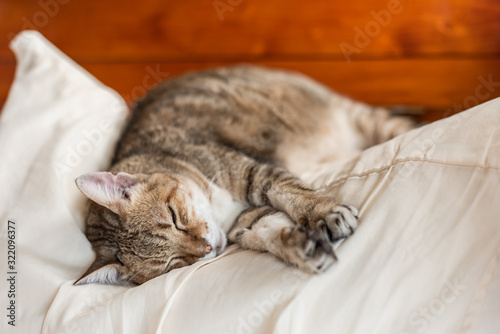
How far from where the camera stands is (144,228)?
1307 mm

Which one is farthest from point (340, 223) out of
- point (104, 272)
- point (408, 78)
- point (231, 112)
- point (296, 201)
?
point (408, 78)

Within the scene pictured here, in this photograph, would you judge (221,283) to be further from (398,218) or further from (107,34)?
(107,34)

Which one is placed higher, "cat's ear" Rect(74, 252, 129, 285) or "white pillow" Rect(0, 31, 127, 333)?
"white pillow" Rect(0, 31, 127, 333)

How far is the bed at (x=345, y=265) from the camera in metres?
0.88

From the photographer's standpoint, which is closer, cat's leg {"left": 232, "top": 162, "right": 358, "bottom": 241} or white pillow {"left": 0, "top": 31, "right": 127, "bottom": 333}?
cat's leg {"left": 232, "top": 162, "right": 358, "bottom": 241}

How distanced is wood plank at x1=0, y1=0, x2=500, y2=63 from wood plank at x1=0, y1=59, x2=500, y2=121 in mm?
45

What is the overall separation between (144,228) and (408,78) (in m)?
1.64

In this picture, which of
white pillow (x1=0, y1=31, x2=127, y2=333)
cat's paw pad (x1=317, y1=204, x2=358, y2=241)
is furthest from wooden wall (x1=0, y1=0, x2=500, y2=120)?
cat's paw pad (x1=317, y1=204, x2=358, y2=241)

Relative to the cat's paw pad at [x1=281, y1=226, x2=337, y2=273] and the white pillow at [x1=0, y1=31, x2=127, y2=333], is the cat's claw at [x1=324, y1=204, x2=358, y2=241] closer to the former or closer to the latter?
the cat's paw pad at [x1=281, y1=226, x2=337, y2=273]

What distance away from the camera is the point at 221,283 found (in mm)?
1028

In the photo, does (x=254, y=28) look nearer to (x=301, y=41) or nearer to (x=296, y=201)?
(x=301, y=41)

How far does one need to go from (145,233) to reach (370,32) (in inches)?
65.0

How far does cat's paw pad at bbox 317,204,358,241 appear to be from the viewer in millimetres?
1031

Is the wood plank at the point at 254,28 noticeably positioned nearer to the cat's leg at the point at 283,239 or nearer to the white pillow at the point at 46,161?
the white pillow at the point at 46,161
